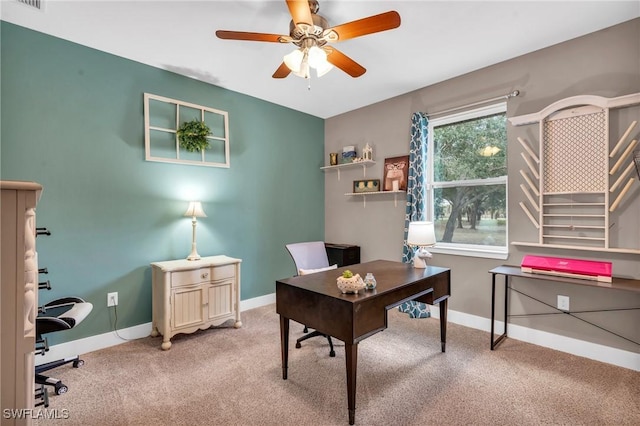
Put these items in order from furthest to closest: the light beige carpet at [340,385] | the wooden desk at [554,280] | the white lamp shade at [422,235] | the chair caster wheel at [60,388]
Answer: the white lamp shade at [422,235] → the wooden desk at [554,280] → the chair caster wheel at [60,388] → the light beige carpet at [340,385]

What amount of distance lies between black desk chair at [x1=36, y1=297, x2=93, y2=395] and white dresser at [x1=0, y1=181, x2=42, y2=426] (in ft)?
3.73

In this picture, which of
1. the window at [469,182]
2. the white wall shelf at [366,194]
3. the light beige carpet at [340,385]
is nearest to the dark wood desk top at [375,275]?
the light beige carpet at [340,385]

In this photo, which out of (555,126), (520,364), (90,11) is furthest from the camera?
(555,126)

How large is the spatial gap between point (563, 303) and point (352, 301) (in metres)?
2.19

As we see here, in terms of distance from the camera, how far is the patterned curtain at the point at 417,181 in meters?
3.50

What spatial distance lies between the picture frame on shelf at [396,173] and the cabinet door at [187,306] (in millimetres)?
2497

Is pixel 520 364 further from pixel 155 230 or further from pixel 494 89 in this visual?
pixel 155 230

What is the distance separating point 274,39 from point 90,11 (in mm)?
1458

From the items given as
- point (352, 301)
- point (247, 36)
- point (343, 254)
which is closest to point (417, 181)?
point (343, 254)

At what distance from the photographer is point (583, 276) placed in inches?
92.4

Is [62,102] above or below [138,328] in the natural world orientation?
above

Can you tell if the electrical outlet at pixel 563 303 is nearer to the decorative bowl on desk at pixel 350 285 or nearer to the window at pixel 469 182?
the window at pixel 469 182

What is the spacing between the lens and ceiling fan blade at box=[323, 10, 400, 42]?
1.74 meters

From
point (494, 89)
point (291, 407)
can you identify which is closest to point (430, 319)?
point (291, 407)
